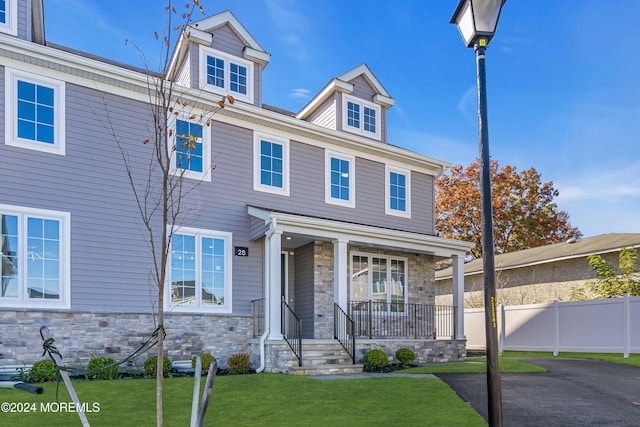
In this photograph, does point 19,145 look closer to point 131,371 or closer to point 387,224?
point 131,371

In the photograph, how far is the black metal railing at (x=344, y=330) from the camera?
38.4 ft

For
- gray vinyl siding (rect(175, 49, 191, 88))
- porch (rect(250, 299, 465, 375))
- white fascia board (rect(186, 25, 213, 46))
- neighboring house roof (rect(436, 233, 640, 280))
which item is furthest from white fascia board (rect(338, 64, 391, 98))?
neighboring house roof (rect(436, 233, 640, 280))

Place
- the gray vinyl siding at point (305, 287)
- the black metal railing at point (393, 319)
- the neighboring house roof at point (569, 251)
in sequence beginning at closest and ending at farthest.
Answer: the gray vinyl siding at point (305, 287) → the black metal railing at point (393, 319) → the neighboring house roof at point (569, 251)

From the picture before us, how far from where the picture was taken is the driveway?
635 centimetres

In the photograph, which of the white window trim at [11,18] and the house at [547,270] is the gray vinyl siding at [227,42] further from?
the house at [547,270]

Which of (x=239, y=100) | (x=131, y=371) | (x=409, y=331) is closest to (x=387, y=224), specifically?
(x=409, y=331)

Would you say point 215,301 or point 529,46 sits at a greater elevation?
point 529,46

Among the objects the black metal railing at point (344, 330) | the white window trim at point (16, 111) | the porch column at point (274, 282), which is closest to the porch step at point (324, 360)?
the black metal railing at point (344, 330)

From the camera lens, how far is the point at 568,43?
16344mm

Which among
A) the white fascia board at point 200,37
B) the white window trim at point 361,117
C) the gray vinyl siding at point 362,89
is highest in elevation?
the white fascia board at point 200,37

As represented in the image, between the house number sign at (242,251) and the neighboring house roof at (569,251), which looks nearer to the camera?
the house number sign at (242,251)

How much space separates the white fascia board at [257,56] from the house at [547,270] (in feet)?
38.5

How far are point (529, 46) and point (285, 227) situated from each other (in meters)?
9.27

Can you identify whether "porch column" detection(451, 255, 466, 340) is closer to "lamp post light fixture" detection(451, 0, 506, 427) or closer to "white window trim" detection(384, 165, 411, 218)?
"white window trim" detection(384, 165, 411, 218)
